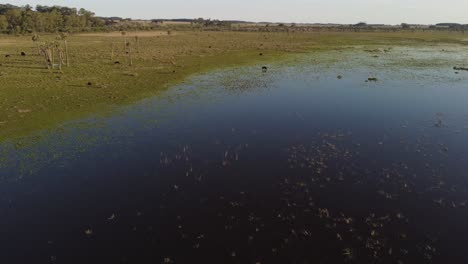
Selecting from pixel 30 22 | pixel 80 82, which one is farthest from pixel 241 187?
pixel 30 22

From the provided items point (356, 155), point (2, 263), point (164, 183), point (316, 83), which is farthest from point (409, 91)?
point (2, 263)

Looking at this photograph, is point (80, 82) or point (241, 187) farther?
point (80, 82)

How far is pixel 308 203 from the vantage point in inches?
653

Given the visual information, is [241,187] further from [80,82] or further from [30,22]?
[30,22]

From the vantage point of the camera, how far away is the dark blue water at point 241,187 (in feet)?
44.1

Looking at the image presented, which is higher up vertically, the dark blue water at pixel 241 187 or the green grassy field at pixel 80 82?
the green grassy field at pixel 80 82

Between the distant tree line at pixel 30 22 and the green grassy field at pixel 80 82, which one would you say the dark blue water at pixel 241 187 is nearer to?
the green grassy field at pixel 80 82

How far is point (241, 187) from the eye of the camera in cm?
1834

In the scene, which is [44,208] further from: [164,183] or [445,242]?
[445,242]

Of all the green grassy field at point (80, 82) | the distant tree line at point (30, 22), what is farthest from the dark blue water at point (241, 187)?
the distant tree line at point (30, 22)

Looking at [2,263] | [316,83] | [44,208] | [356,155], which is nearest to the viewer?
[2,263]

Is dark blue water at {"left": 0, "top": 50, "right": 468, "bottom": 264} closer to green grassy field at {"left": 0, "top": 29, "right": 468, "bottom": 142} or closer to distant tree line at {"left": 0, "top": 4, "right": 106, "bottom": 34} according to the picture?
green grassy field at {"left": 0, "top": 29, "right": 468, "bottom": 142}

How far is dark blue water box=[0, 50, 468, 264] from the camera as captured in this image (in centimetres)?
1344

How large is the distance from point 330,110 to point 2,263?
97.9ft
